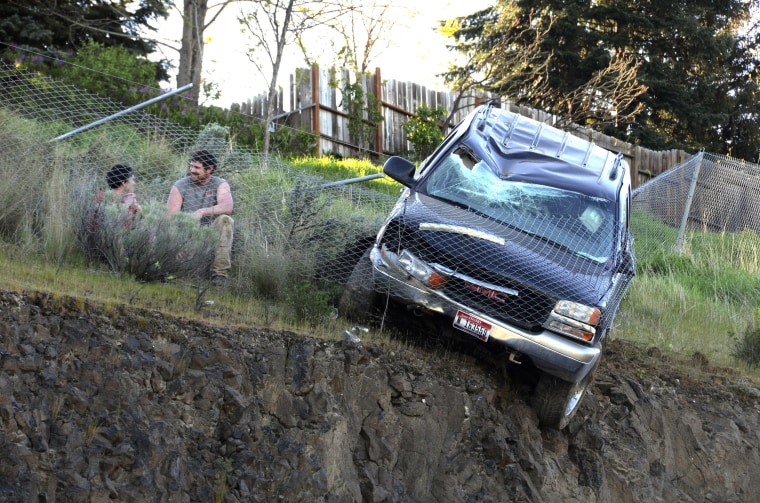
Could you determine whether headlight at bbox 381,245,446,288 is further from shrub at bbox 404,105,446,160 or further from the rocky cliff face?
shrub at bbox 404,105,446,160

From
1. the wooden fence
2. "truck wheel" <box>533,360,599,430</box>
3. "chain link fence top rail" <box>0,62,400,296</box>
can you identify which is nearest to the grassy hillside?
"chain link fence top rail" <box>0,62,400,296</box>

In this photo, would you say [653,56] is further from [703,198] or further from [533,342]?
[533,342]

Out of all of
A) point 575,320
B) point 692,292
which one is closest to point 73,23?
point 692,292

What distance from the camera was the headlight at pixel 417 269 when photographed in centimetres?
862

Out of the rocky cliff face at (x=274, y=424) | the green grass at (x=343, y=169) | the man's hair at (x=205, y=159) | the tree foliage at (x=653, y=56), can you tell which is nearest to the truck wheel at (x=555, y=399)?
the rocky cliff face at (x=274, y=424)

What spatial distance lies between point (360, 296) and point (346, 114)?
11.0 meters

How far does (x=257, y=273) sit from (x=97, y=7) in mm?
12812

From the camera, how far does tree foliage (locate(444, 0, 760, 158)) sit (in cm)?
2878

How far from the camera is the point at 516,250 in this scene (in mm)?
8828

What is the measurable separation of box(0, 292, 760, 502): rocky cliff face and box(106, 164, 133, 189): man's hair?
8.68ft

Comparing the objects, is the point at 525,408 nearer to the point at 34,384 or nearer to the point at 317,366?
the point at 317,366

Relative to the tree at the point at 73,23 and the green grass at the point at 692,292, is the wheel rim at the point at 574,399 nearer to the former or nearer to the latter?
the green grass at the point at 692,292

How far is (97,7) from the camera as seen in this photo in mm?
21000

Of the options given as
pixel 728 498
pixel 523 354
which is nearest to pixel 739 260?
pixel 728 498
